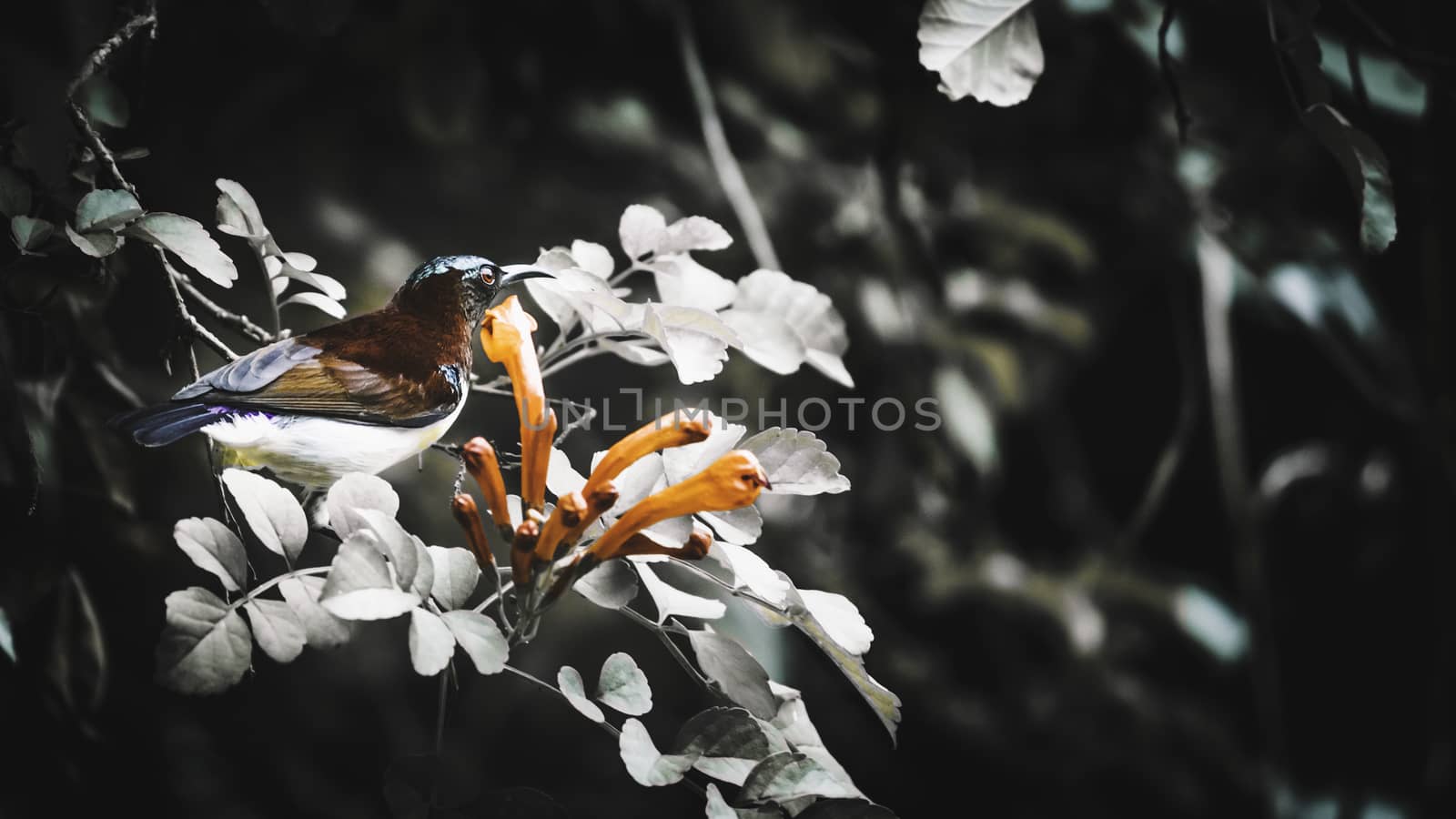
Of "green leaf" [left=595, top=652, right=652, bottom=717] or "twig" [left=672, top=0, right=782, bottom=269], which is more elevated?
"twig" [left=672, top=0, right=782, bottom=269]

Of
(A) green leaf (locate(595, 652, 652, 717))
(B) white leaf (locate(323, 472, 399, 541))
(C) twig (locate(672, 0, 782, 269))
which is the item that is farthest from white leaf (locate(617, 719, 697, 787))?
(C) twig (locate(672, 0, 782, 269))

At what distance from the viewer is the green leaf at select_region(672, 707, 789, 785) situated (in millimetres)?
333

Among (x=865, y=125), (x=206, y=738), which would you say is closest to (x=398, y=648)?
(x=206, y=738)

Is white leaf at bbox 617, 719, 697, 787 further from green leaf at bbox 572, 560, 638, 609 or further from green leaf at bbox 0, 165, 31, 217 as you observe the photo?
green leaf at bbox 0, 165, 31, 217

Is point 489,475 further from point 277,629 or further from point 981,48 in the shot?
point 981,48

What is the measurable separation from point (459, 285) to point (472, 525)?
0.10 meters

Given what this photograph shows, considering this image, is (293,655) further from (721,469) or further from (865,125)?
(865,125)

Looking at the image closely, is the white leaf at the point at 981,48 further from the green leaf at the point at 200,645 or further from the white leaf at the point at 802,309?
the green leaf at the point at 200,645

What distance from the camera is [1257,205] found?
81 cm

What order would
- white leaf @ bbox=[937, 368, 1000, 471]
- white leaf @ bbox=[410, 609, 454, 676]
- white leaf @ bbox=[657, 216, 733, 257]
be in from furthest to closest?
white leaf @ bbox=[937, 368, 1000, 471] → white leaf @ bbox=[657, 216, 733, 257] → white leaf @ bbox=[410, 609, 454, 676]

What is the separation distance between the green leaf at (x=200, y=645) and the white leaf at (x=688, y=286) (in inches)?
7.9

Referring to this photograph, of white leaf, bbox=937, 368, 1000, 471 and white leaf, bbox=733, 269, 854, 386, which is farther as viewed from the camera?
white leaf, bbox=937, 368, 1000, 471

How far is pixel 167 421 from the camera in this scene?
29 cm

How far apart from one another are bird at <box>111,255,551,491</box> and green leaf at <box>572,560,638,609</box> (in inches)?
3.1
